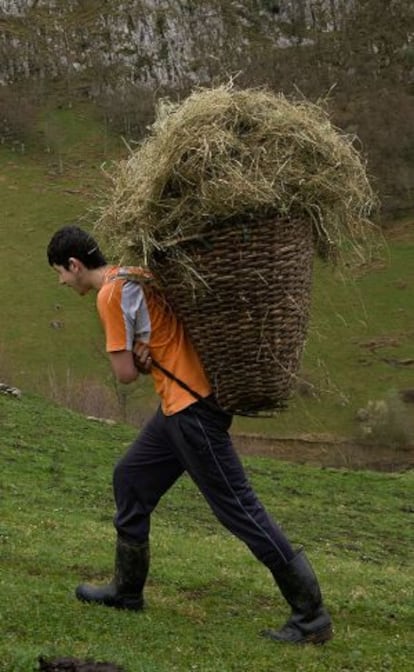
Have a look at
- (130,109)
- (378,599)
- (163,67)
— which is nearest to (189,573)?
(378,599)

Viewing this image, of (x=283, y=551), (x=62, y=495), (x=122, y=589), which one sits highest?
(x=283, y=551)

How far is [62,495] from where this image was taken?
19859 mm

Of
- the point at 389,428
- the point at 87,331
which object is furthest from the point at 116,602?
the point at 87,331

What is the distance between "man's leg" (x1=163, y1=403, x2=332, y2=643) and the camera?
22.6 ft

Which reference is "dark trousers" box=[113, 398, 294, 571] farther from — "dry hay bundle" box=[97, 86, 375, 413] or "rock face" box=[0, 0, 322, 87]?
"rock face" box=[0, 0, 322, 87]

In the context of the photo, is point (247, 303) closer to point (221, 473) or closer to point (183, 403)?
point (183, 403)

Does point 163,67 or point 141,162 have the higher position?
point 163,67

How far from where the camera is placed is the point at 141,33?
162875 millimetres

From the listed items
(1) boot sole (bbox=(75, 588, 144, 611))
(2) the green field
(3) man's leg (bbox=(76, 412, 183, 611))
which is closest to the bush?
(2) the green field

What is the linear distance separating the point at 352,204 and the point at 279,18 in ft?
564

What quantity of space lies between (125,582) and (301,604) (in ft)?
5.33

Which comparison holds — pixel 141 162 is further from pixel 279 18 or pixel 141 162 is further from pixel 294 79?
pixel 279 18

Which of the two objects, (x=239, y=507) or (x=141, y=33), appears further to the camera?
(x=141, y=33)

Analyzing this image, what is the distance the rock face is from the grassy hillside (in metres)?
58.3
